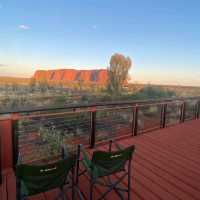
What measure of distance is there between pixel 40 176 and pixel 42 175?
0.06 feet

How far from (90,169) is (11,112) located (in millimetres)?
1211

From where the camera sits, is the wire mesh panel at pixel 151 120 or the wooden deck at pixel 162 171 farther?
the wire mesh panel at pixel 151 120

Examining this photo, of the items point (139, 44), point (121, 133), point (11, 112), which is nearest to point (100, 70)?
point (139, 44)

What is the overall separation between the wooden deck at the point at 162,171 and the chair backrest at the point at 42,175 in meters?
0.59

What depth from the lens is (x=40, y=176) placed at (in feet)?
3.75

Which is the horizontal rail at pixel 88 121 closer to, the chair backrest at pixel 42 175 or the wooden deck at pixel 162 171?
the wooden deck at pixel 162 171

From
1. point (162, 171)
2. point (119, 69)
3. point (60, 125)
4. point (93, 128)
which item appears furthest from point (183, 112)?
point (119, 69)

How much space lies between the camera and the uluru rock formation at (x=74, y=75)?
558 inches

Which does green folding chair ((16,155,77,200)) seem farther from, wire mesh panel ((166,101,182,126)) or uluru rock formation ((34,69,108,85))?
uluru rock formation ((34,69,108,85))

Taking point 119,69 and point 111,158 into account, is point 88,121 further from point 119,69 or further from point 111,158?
point 119,69

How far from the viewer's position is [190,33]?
853 centimetres

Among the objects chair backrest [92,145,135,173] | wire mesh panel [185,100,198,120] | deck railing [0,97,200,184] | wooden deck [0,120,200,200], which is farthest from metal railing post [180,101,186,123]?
chair backrest [92,145,135,173]

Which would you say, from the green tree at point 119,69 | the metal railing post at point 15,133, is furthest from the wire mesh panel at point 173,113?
the green tree at point 119,69

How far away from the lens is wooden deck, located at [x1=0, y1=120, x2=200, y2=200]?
1794 millimetres
